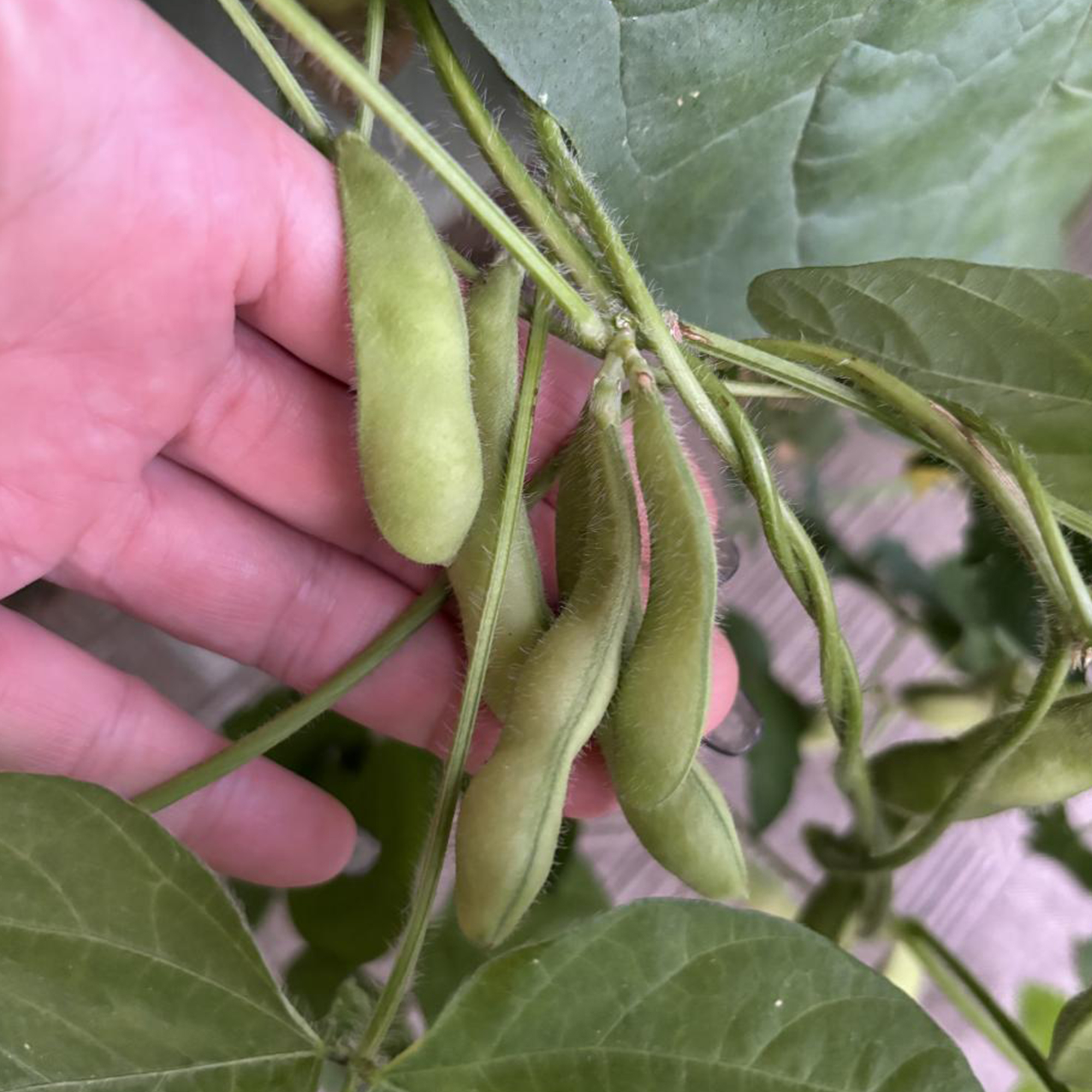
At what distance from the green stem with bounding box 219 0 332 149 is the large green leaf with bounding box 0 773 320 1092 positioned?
1.33ft

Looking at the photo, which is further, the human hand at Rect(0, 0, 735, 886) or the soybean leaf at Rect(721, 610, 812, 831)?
the soybean leaf at Rect(721, 610, 812, 831)

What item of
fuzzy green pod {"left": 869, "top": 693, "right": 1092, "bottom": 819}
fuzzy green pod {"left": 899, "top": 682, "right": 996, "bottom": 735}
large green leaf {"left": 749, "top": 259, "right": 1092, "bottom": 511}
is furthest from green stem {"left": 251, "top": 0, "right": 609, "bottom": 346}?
fuzzy green pod {"left": 899, "top": 682, "right": 996, "bottom": 735}

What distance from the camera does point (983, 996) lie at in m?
0.79

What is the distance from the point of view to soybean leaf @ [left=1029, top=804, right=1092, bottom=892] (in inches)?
37.3

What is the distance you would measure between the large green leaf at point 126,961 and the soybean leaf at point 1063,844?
2.30 feet

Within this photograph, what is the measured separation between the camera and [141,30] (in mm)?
528

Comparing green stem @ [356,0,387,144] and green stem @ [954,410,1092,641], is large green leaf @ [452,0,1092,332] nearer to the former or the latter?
green stem @ [356,0,387,144]

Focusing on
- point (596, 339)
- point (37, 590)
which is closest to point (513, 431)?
point (596, 339)

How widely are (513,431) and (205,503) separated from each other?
30 centimetres

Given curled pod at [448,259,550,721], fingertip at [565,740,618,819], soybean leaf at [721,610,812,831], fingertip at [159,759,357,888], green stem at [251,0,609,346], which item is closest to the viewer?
green stem at [251,0,609,346]

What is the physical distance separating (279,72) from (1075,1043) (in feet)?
2.39

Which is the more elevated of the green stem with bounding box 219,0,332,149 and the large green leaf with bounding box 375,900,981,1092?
the green stem with bounding box 219,0,332,149

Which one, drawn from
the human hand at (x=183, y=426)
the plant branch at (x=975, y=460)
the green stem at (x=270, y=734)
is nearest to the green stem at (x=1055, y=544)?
the plant branch at (x=975, y=460)

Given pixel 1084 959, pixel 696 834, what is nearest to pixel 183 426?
pixel 696 834
